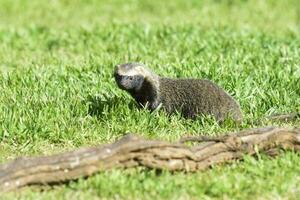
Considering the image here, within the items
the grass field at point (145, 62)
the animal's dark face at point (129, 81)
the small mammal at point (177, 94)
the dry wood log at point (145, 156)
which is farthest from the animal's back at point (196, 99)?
the dry wood log at point (145, 156)

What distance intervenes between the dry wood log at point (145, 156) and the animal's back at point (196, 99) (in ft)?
2.63

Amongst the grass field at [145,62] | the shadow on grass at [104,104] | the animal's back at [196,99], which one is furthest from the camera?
the shadow on grass at [104,104]

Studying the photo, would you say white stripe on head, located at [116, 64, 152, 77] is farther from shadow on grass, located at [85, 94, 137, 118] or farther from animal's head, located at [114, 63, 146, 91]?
shadow on grass, located at [85, 94, 137, 118]

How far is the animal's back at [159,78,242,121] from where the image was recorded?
23.0ft

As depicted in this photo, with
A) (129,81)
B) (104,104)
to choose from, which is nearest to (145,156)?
(129,81)

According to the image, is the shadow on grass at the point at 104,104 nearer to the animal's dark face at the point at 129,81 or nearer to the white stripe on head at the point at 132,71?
the animal's dark face at the point at 129,81

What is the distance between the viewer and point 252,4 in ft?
45.0

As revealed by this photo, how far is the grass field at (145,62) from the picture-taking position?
224 inches

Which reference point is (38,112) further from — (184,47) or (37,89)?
(184,47)

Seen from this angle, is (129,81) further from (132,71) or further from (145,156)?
(145,156)

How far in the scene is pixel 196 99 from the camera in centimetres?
712

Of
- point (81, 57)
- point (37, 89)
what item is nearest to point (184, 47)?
point (81, 57)

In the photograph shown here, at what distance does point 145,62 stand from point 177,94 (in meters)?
1.89

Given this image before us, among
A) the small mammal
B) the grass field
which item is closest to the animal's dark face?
the small mammal
